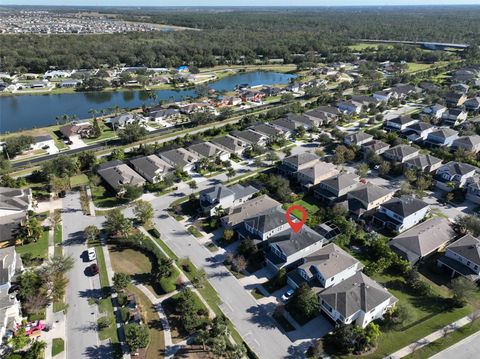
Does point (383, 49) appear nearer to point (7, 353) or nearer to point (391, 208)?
point (391, 208)

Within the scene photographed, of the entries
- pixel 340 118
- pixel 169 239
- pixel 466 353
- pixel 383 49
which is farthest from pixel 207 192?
pixel 383 49

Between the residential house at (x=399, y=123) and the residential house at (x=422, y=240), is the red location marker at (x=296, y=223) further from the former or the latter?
the residential house at (x=399, y=123)

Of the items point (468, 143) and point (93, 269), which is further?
point (468, 143)

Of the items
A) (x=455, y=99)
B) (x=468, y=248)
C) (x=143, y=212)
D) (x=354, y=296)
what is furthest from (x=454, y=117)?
(x=143, y=212)

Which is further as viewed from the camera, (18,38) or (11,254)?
(18,38)

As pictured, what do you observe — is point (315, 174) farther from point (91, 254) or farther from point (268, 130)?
point (91, 254)

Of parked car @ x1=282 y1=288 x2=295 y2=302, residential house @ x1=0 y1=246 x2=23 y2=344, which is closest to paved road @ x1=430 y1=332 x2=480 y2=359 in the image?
parked car @ x1=282 y1=288 x2=295 y2=302

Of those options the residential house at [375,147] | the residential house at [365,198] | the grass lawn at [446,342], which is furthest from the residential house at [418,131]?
the grass lawn at [446,342]
